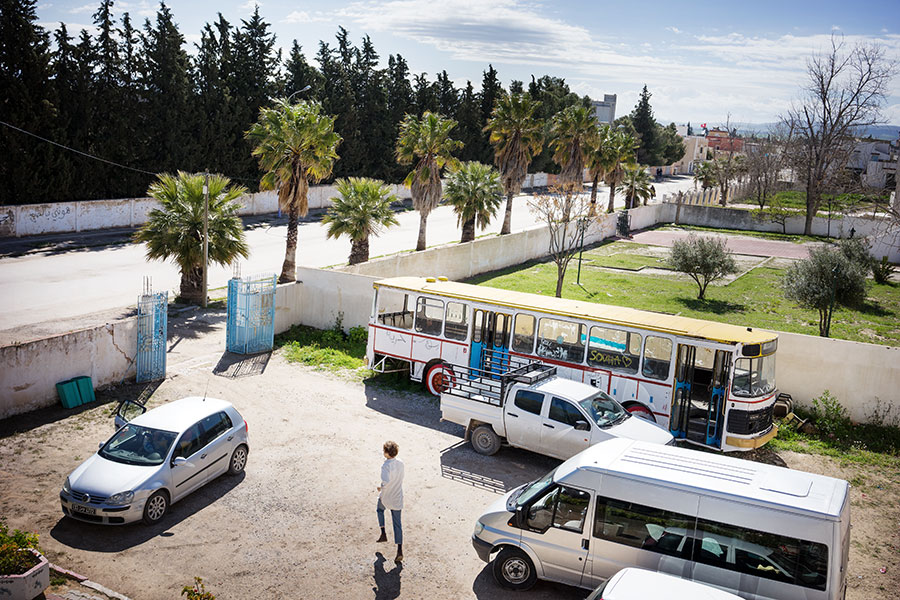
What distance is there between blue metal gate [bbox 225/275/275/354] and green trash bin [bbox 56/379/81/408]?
16.9 ft

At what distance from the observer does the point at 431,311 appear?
730 inches

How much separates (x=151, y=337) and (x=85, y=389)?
2.07 metres

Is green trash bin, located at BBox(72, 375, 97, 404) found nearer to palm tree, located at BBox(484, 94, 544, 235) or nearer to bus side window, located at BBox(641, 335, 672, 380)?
bus side window, located at BBox(641, 335, 672, 380)

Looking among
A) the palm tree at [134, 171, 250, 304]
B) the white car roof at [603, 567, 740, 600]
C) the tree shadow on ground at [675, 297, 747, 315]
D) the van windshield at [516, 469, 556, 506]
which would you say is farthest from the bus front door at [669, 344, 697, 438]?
the palm tree at [134, 171, 250, 304]

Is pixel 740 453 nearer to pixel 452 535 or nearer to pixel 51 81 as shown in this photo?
pixel 452 535

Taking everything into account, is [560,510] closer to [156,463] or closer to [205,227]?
[156,463]

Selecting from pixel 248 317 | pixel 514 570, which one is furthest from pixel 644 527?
pixel 248 317

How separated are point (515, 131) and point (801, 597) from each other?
3894 centimetres

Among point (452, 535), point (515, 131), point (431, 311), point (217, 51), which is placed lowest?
point (452, 535)

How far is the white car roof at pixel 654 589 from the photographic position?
25.3 ft

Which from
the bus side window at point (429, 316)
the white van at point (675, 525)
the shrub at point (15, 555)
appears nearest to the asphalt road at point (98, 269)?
the bus side window at point (429, 316)

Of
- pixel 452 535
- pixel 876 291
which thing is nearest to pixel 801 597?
pixel 452 535

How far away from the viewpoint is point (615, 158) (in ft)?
184

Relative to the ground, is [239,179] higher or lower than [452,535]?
higher
